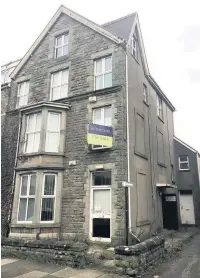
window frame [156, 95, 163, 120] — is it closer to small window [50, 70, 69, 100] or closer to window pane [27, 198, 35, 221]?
small window [50, 70, 69, 100]

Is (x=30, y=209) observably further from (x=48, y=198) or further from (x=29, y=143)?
(x=29, y=143)

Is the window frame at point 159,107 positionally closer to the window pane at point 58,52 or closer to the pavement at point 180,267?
the window pane at point 58,52

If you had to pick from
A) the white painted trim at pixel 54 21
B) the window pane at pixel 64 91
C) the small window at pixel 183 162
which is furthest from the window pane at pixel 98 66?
the small window at pixel 183 162

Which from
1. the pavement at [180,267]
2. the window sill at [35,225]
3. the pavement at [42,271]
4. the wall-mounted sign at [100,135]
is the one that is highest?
the wall-mounted sign at [100,135]

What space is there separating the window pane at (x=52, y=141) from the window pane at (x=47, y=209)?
2.72m

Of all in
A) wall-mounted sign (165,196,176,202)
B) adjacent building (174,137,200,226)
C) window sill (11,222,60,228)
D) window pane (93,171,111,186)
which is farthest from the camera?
adjacent building (174,137,200,226)

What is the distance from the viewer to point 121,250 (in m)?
8.09

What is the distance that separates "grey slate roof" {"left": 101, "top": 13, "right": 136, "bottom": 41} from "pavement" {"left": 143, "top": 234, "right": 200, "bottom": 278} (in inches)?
476

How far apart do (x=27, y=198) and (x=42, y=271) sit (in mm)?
5388

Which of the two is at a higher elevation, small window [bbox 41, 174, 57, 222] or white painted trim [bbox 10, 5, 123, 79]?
white painted trim [bbox 10, 5, 123, 79]

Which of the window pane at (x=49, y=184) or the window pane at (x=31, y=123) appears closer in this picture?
the window pane at (x=49, y=184)

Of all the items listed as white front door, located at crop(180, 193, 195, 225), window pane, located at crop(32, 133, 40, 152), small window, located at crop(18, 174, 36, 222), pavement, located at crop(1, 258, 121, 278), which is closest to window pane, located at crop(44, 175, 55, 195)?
small window, located at crop(18, 174, 36, 222)

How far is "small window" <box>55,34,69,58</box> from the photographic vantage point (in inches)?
653

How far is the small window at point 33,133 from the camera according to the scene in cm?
1404
